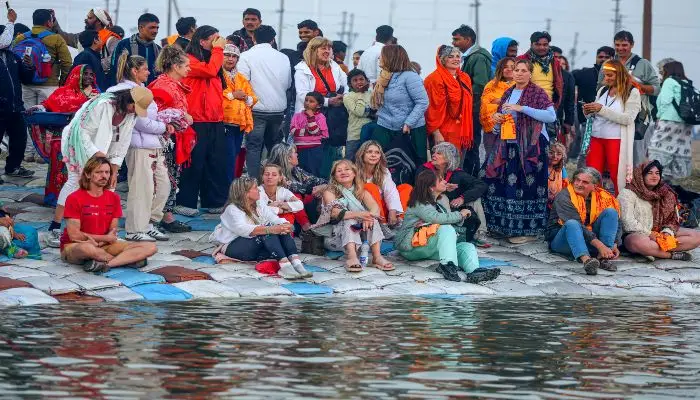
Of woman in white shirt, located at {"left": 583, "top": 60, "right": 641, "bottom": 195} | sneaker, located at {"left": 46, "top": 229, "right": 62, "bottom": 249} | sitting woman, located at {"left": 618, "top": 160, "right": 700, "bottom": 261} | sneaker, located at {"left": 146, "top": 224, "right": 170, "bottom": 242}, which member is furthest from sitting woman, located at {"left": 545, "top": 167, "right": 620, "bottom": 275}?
sneaker, located at {"left": 46, "top": 229, "right": 62, "bottom": 249}

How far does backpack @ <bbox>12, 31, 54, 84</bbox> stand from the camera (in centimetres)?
1847

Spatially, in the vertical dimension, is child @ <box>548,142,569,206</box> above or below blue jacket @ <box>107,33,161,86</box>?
below

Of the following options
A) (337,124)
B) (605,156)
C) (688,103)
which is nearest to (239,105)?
(337,124)

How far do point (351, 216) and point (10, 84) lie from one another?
18.2 ft

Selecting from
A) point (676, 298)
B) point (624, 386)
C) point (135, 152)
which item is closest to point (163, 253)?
point (135, 152)

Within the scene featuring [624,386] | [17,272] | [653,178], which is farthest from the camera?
[653,178]

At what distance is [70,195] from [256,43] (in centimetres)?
548

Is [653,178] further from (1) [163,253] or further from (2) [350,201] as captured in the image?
(1) [163,253]

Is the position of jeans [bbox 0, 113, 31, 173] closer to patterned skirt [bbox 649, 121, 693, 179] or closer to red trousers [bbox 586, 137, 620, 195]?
red trousers [bbox 586, 137, 620, 195]

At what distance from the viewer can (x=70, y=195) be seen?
13516 millimetres

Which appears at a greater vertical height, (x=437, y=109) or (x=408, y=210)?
(x=437, y=109)

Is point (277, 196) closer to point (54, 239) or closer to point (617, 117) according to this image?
point (54, 239)

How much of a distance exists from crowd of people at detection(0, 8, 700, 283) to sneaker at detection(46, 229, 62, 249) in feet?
0.09

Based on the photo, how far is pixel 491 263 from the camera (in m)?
15.3
